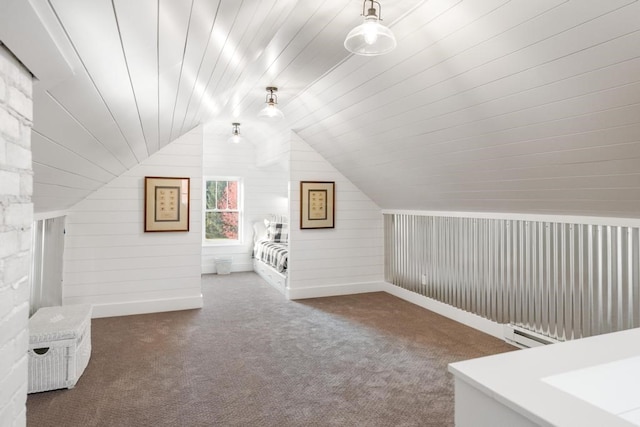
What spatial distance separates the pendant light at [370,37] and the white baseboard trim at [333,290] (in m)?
3.52

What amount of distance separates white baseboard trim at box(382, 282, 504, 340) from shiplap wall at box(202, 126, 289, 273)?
2.79 meters

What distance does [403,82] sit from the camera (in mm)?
2686

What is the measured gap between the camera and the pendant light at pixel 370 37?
1.71 metres

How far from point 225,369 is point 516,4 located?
9.34 feet

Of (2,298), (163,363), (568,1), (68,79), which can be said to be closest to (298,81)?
(568,1)

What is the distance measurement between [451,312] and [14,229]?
3877mm

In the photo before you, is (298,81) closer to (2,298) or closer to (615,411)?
(2,298)

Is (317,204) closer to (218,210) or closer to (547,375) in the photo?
(218,210)

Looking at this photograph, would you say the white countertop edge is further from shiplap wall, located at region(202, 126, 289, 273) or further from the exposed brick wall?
shiplap wall, located at region(202, 126, 289, 273)

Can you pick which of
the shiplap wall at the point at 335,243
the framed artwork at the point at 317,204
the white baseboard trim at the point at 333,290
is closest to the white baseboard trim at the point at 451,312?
the white baseboard trim at the point at 333,290

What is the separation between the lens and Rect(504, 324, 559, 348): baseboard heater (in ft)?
10.1

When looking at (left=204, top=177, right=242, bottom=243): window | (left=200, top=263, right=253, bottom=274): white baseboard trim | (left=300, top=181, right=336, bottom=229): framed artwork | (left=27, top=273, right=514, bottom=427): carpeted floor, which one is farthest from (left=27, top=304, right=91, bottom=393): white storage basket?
(left=204, top=177, right=242, bottom=243): window

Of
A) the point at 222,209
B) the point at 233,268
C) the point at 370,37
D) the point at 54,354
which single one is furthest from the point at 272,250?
the point at 370,37

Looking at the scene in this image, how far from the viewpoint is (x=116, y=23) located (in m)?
0.99
